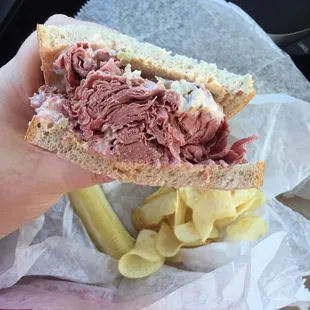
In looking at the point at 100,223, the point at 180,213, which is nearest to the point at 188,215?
the point at 180,213

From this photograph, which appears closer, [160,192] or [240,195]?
[240,195]

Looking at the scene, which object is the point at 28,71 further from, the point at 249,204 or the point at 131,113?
the point at 249,204

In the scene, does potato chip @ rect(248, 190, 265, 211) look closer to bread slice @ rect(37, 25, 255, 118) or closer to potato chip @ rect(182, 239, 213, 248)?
potato chip @ rect(182, 239, 213, 248)

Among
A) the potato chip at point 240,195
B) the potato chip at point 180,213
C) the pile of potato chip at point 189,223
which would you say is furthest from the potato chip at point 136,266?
the potato chip at point 240,195

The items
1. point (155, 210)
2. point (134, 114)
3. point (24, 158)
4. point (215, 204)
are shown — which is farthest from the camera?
point (155, 210)

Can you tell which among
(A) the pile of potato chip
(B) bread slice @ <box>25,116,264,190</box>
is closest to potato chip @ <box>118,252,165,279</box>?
(A) the pile of potato chip

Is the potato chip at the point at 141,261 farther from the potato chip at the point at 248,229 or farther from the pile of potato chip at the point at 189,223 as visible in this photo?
the potato chip at the point at 248,229

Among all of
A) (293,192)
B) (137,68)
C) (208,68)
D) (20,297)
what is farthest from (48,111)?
(293,192)

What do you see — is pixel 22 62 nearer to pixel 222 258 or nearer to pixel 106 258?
pixel 106 258
